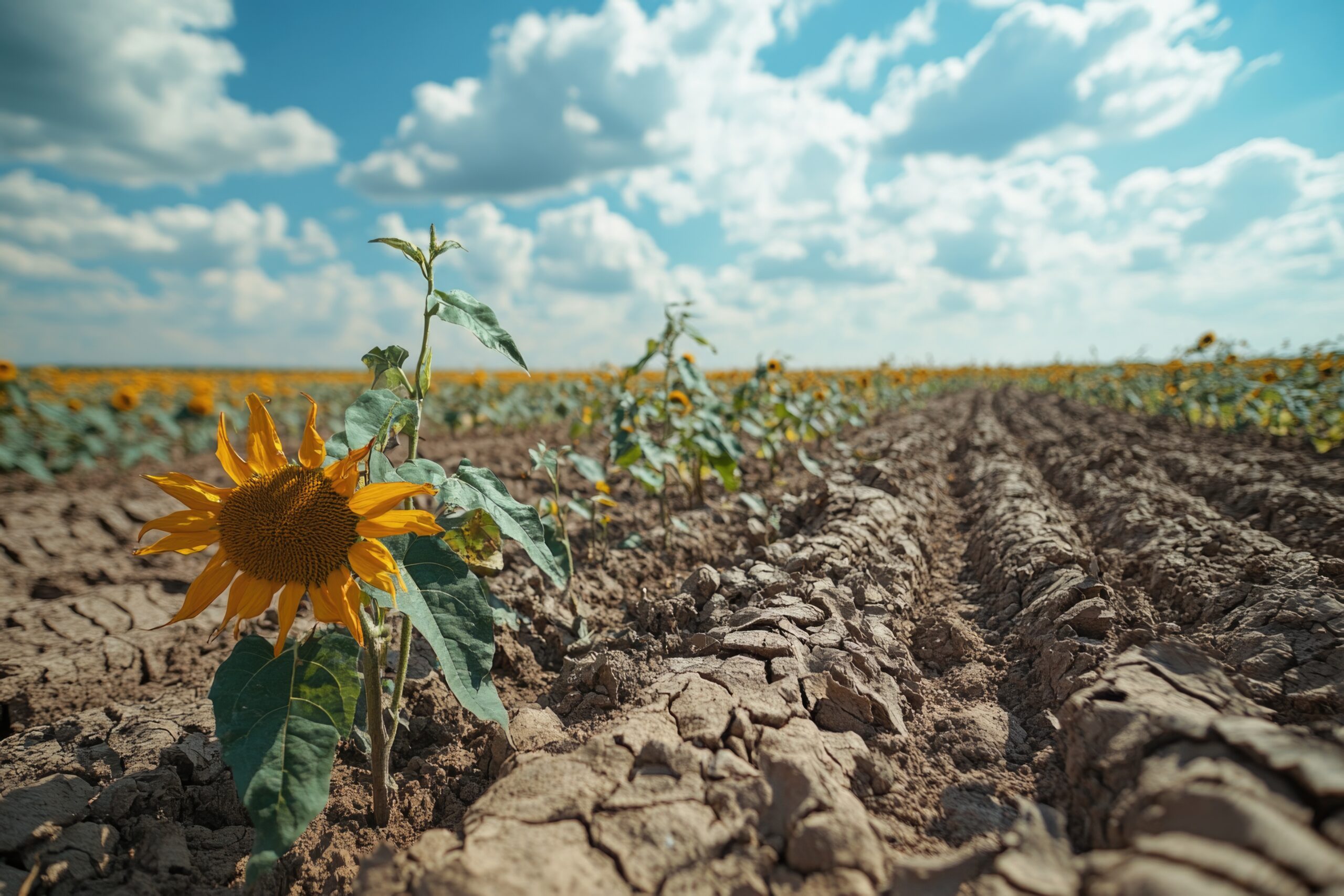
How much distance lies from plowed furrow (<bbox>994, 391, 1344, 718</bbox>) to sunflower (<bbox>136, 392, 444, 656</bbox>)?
230cm

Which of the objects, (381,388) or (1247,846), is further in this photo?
(381,388)

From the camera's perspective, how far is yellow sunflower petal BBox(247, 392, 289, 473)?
1494mm

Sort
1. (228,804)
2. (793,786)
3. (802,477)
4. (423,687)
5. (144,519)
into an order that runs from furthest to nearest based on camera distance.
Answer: (802,477) < (144,519) < (423,687) < (228,804) < (793,786)

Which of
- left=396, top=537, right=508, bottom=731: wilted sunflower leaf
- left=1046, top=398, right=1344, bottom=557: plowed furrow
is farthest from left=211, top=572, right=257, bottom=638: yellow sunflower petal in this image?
left=1046, top=398, right=1344, bottom=557: plowed furrow

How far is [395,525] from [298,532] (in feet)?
0.67

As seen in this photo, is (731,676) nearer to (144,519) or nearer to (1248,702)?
(1248,702)

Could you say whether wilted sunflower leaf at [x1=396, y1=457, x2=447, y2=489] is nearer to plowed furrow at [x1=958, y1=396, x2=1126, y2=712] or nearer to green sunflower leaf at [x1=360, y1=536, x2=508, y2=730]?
green sunflower leaf at [x1=360, y1=536, x2=508, y2=730]

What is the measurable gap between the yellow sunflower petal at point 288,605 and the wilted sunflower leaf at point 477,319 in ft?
2.27

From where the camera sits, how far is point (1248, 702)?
1547mm

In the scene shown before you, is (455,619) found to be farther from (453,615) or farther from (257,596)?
(257,596)

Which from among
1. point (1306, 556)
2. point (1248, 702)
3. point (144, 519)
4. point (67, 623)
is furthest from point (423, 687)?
point (144, 519)

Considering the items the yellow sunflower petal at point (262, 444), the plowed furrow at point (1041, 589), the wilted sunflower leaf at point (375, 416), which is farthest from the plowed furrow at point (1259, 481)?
the yellow sunflower petal at point (262, 444)

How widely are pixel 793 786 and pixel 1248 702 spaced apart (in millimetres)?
1154

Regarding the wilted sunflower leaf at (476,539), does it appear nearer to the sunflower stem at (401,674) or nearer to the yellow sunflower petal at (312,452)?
the sunflower stem at (401,674)
